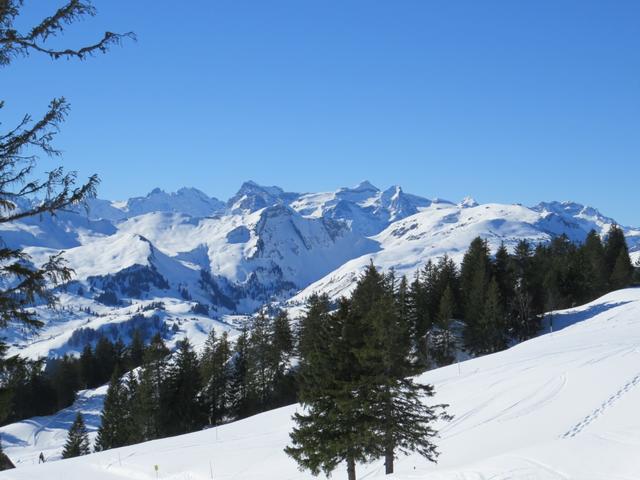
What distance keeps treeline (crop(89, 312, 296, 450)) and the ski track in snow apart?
36678 mm

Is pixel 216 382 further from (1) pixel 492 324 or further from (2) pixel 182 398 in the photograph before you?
(1) pixel 492 324

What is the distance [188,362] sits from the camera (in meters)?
60.0

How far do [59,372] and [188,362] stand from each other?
4612cm

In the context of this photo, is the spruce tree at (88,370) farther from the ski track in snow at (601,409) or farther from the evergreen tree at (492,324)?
the ski track in snow at (601,409)

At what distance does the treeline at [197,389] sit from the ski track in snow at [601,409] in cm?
3668

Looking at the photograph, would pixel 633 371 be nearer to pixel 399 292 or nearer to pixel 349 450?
pixel 349 450

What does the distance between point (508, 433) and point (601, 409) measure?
4.40 metres

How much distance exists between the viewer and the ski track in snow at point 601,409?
2253 cm

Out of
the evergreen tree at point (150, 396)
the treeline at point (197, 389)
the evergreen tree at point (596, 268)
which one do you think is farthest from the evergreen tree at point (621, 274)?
the evergreen tree at point (150, 396)

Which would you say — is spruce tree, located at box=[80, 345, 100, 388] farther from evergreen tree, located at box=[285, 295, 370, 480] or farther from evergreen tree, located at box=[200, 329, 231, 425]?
evergreen tree, located at box=[285, 295, 370, 480]

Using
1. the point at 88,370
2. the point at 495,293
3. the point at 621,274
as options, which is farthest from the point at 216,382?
the point at 621,274

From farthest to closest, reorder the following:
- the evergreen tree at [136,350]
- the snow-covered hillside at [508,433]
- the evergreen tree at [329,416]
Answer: the evergreen tree at [136,350] < the evergreen tree at [329,416] < the snow-covered hillside at [508,433]

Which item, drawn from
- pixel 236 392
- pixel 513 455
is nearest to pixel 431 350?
pixel 236 392

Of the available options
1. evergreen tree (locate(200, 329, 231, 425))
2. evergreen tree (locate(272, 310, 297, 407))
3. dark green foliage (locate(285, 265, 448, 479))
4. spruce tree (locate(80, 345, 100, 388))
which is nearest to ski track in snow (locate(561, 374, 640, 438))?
dark green foliage (locate(285, 265, 448, 479))
